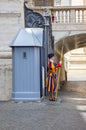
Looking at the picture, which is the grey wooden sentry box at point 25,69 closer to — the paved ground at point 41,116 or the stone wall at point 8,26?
the paved ground at point 41,116

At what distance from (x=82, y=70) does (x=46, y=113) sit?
1347 inches

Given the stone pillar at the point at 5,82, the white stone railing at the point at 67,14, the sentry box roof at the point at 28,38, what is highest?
the sentry box roof at the point at 28,38

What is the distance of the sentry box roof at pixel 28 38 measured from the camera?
46.0 ft

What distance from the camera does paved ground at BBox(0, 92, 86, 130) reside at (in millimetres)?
9273

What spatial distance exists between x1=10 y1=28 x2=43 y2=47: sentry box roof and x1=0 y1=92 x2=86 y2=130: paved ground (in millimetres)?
1729

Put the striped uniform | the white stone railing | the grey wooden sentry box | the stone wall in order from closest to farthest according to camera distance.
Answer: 1. the grey wooden sentry box
2. the striped uniform
3. the stone wall
4. the white stone railing

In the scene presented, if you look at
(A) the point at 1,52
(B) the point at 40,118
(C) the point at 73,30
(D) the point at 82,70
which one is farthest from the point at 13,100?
(D) the point at 82,70

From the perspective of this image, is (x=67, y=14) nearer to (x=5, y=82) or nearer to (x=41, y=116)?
(x=5, y=82)

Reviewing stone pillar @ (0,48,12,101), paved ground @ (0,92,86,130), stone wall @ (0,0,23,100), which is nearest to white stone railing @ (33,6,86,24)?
stone wall @ (0,0,23,100)

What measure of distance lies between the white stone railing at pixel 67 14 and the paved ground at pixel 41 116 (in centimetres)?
1360

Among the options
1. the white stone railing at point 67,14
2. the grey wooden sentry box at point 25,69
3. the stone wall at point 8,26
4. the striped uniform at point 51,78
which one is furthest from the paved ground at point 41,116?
the white stone railing at point 67,14

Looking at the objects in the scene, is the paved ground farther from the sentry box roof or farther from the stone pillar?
the sentry box roof

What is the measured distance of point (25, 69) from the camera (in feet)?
45.9

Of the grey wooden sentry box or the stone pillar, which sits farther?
the stone pillar
